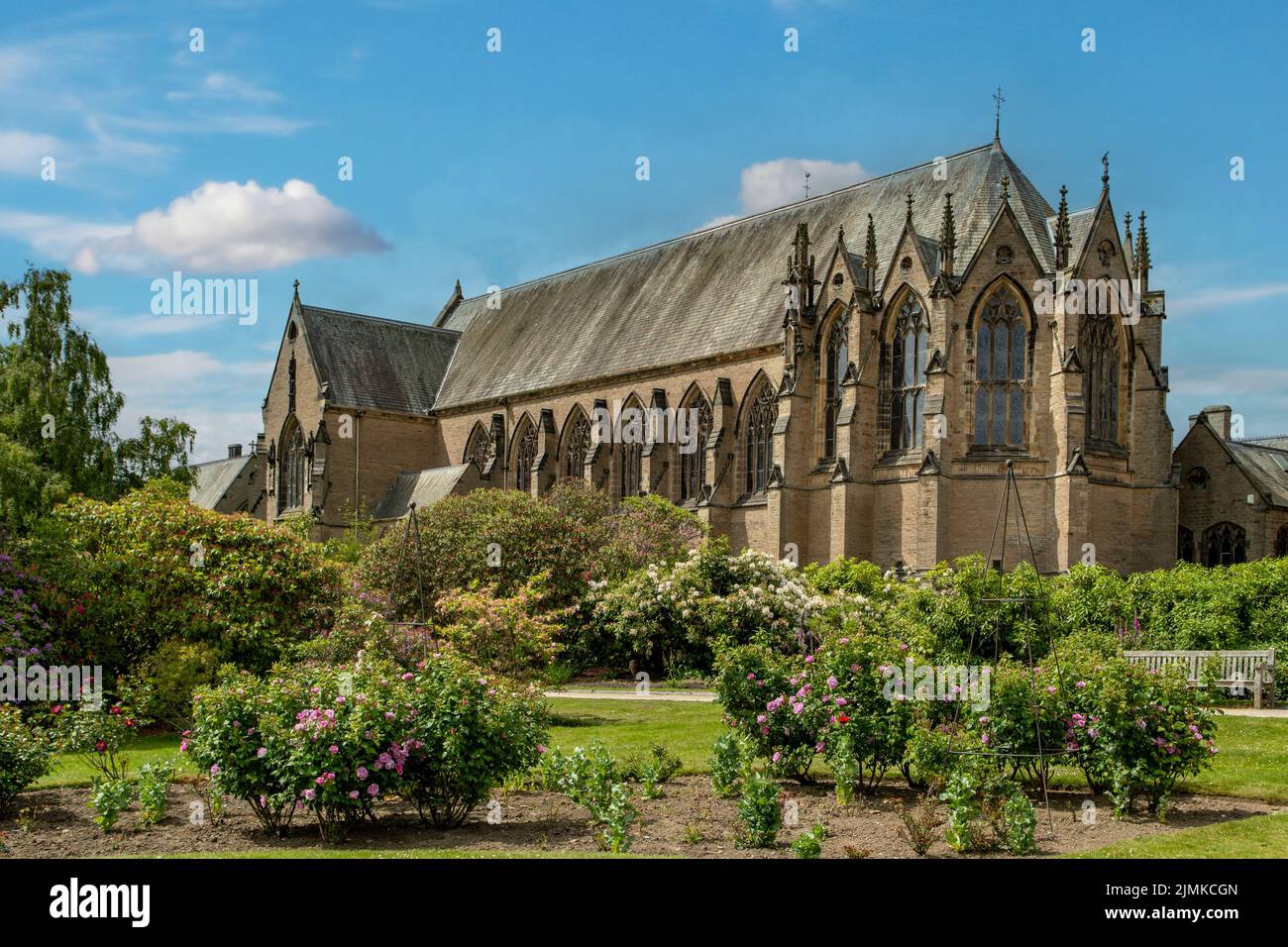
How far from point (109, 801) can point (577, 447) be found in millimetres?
38827

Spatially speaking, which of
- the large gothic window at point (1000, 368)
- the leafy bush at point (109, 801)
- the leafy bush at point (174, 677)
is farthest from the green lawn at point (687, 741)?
the large gothic window at point (1000, 368)

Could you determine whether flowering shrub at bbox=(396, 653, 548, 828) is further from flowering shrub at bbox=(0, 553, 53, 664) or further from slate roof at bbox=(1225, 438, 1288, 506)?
slate roof at bbox=(1225, 438, 1288, 506)

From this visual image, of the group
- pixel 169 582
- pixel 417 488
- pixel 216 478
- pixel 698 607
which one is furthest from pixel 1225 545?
pixel 216 478

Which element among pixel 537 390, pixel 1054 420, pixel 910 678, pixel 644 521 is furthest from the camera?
pixel 537 390

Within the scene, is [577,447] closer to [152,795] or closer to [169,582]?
[169,582]

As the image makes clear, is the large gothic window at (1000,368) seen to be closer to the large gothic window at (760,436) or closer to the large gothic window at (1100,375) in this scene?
the large gothic window at (1100,375)

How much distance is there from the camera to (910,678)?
13.1 m

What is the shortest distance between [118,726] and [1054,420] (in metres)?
28.6

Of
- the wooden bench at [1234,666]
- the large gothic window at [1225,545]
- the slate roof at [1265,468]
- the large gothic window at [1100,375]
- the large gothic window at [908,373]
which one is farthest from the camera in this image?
the slate roof at [1265,468]

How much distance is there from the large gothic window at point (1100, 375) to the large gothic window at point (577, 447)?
20033 millimetres

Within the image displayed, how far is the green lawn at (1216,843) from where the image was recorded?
402 inches

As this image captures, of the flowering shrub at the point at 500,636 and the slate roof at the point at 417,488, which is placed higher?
the slate roof at the point at 417,488

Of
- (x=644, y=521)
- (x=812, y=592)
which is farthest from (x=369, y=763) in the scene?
(x=644, y=521)
